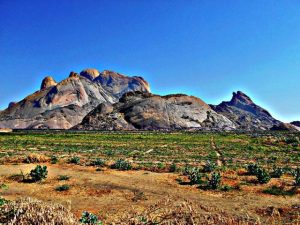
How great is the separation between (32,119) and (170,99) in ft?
247

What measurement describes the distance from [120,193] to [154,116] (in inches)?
5635

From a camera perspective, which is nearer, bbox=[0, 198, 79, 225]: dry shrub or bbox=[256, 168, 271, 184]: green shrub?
bbox=[0, 198, 79, 225]: dry shrub

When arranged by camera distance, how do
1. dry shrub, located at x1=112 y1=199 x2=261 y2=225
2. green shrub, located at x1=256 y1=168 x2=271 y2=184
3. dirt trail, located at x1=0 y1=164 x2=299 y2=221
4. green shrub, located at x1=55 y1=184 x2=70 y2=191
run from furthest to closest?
green shrub, located at x1=256 y1=168 x2=271 y2=184 < green shrub, located at x1=55 y1=184 x2=70 y2=191 < dirt trail, located at x1=0 y1=164 x2=299 y2=221 < dry shrub, located at x1=112 y1=199 x2=261 y2=225

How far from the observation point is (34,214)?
702 cm

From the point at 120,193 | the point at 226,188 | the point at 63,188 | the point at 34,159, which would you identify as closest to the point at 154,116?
the point at 34,159

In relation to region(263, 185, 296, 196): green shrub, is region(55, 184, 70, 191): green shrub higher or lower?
lower

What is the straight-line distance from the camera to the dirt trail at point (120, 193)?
58.5 feet

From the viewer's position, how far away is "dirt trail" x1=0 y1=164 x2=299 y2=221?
58.5 feet

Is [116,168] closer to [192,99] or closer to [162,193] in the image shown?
[162,193]

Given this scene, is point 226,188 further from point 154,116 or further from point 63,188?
point 154,116

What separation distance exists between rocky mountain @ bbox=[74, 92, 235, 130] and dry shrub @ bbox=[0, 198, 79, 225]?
Answer: 143 metres

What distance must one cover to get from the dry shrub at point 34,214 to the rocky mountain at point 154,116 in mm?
143242

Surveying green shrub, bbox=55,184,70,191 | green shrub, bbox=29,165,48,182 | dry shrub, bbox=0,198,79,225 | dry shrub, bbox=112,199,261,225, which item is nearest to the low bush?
green shrub, bbox=55,184,70,191

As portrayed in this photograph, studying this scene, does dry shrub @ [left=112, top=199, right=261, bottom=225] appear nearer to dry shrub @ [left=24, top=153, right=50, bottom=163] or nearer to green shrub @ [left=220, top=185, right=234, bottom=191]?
green shrub @ [left=220, top=185, right=234, bottom=191]
